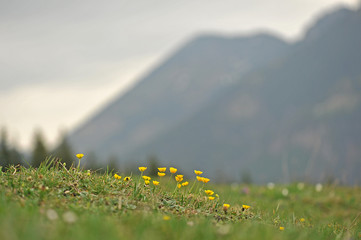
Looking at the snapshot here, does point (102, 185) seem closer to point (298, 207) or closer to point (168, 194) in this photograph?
point (168, 194)

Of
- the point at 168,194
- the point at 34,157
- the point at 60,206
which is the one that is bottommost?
the point at 34,157

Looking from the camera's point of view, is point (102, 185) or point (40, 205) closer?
point (40, 205)

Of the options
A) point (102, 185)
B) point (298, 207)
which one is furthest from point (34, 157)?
point (102, 185)

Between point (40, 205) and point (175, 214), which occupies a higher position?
point (40, 205)

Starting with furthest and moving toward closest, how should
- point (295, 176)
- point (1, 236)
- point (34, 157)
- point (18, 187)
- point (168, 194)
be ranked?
point (34, 157)
point (295, 176)
point (168, 194)
point (18, 187)
point (1, 236)

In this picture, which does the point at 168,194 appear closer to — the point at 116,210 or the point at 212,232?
the point at 116,210

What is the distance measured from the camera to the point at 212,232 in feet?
13.4

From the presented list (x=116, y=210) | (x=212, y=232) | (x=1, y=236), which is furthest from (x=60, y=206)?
(x=212, y=232)

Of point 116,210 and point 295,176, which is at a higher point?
point 116,210

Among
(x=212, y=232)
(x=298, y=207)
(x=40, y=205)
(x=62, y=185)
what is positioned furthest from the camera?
(x=298, y=207)

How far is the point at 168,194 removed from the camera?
647cm

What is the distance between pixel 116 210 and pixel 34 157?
30.2 m

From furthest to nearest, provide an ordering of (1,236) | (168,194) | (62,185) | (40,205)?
(168,194) < (62,185) < (40,205) < (1,236)

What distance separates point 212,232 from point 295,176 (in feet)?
44.3
